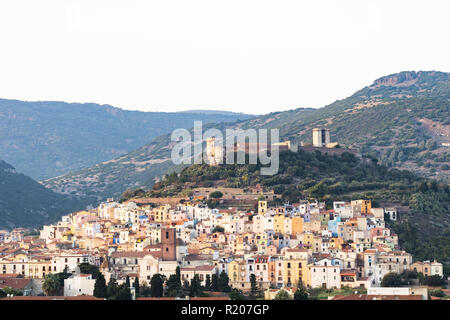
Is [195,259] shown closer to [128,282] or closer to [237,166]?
[128,282]

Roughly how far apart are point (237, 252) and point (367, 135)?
6324 cm

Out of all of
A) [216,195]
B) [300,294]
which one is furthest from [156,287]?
[216,195]

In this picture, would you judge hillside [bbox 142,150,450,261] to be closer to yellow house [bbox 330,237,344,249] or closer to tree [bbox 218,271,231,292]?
yellow house [bbox 330,237,344,249]

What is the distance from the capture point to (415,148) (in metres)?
105

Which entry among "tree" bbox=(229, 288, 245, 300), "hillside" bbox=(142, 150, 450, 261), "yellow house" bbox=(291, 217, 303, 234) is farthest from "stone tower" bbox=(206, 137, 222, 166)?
"tree" bbox=(229, 288, 245, 300)

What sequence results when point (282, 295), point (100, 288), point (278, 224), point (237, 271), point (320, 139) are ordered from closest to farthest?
1. point (282, 295)
2. point (100, 288)
3. point (237, 271)
4. point (278, 224)
5. point (320, 139)

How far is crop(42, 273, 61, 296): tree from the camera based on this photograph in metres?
41.3

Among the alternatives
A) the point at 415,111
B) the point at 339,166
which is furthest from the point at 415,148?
the point at 339,166

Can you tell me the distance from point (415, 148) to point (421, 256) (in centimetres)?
5800

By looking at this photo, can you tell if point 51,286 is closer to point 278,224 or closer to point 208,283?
point 208,283

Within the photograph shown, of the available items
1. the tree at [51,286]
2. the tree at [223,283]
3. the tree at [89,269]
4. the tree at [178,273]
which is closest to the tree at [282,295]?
the tree at [223,283]

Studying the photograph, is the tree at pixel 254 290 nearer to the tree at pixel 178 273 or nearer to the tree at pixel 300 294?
the tree at pixel 300 294

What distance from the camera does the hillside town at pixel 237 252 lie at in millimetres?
42062

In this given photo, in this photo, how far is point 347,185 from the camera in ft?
212
